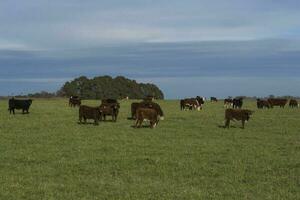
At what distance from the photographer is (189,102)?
176ft

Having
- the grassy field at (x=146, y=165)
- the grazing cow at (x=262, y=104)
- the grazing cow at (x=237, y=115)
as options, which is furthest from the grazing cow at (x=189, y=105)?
the grassy field at (x=146, y=165)

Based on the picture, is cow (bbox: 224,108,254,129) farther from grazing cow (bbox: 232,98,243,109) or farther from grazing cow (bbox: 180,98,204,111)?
grazing cow (bbox: 232,98,243,109)

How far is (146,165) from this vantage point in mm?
15727

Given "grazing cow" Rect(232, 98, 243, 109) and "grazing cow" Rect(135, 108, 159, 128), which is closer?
"grazing cow" Rect(135, 108, 159, 128)

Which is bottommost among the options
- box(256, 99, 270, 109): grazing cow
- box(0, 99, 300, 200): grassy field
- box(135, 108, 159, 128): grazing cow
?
box(0, 99, 300, 200): grassy field

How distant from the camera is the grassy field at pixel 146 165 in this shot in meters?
12.2

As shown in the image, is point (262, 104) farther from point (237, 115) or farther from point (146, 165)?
point (146, 165)

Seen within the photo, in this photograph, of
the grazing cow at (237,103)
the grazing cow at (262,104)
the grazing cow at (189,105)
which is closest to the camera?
the grazing cow at (189,105)

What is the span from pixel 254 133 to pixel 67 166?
13375mm

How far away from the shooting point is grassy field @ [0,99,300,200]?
40.1 feet

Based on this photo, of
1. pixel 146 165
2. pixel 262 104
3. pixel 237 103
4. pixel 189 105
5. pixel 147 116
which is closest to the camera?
pixel 146 165

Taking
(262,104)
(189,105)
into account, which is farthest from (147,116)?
(262,104)

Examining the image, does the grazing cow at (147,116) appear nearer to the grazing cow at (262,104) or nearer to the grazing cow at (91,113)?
Result: the grazing cow at (91,113)

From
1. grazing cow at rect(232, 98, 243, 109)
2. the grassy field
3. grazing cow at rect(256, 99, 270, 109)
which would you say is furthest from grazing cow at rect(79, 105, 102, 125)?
grazing cow at rect(256, 99, 270, 109)
